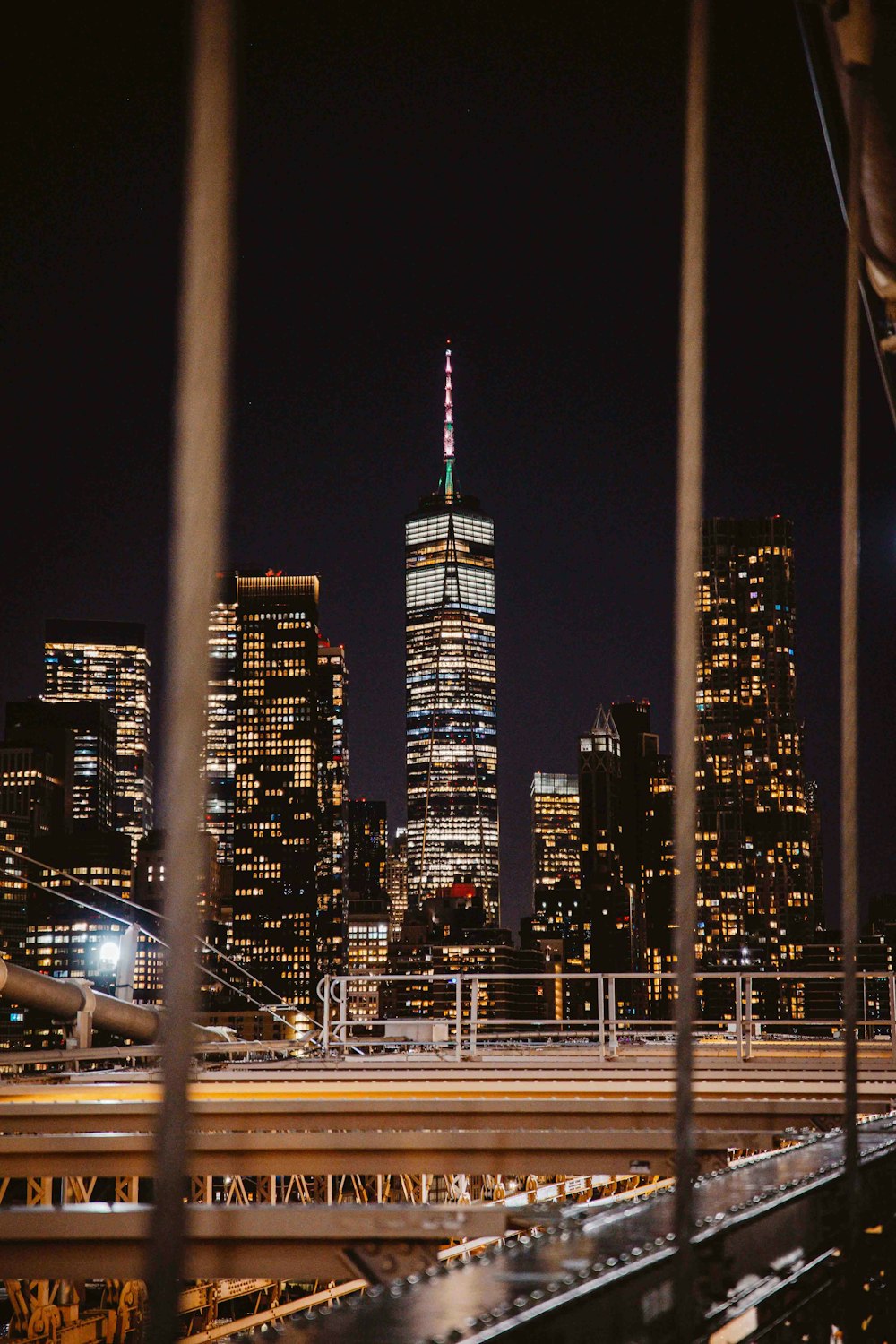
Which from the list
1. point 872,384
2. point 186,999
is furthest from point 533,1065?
point 186,999

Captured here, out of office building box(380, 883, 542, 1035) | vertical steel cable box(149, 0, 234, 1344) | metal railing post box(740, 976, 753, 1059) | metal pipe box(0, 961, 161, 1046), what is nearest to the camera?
vertical steel cable box(149, 0, 234, 1344)

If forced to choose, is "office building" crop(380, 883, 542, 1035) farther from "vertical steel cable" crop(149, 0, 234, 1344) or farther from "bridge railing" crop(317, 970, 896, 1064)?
"vertical steel cable" crop(149, 0, 234, 1344)

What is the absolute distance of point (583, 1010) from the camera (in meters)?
129

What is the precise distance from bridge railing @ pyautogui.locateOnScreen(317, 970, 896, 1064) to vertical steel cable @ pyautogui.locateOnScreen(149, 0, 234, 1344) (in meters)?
2.74

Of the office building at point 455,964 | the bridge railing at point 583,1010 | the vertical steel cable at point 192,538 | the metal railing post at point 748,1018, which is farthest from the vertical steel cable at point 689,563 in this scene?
the office building at point 455,964

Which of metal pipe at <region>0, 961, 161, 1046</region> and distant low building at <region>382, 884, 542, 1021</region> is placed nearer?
metal pipe at <region>0, 961, 161, 1046</region>

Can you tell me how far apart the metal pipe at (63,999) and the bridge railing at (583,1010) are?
125 inches

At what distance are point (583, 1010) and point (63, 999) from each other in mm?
115447

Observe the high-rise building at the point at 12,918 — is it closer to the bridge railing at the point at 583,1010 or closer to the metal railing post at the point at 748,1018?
the bridge railing at the point at 583,1010

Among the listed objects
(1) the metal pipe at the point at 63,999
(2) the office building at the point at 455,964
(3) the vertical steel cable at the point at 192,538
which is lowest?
(2) the office building at the point at 455,964

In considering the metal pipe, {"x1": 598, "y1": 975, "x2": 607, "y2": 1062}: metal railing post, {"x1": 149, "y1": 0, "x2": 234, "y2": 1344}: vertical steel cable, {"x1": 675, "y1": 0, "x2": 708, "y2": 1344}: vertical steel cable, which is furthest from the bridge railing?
the metal pipe

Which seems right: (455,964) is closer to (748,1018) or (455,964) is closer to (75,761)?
(75,761)

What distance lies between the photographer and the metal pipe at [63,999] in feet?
56.6

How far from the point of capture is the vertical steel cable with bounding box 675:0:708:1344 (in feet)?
7.72
